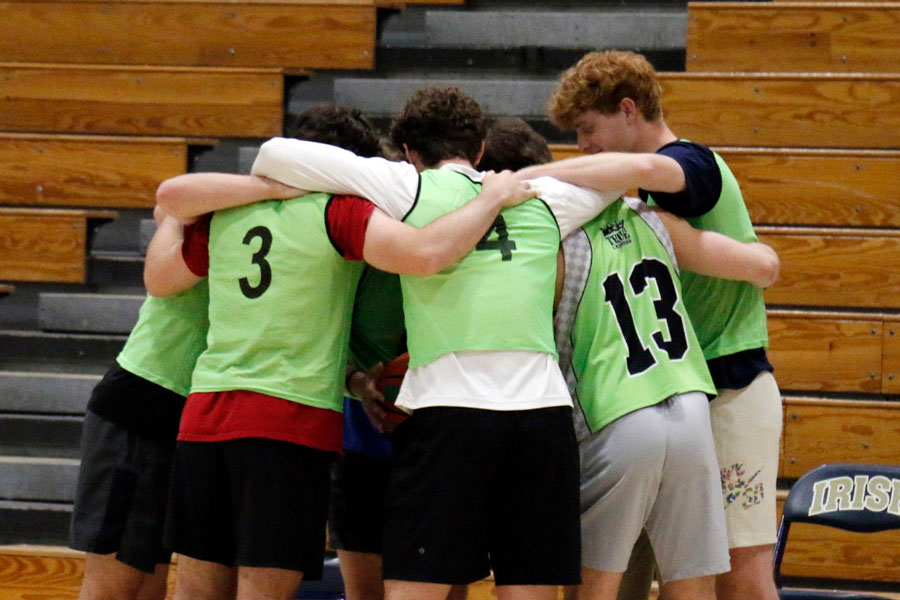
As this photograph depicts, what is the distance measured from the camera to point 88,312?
193 inches

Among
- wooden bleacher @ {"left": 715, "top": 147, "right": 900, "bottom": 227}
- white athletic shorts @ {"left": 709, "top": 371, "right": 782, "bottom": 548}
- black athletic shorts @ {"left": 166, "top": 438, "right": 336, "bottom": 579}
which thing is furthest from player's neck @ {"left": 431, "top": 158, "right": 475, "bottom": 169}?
wooden bleacher @ {"left": 715, "top": 147, "right": 900, "bottom": 227}

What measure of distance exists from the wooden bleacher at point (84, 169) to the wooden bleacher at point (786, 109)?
2.20 metres

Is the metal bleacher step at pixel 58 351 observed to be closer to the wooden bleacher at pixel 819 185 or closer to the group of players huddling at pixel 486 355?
the group of players huddling at pixel 486 355

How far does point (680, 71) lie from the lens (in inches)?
204

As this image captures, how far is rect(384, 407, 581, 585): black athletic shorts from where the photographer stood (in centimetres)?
224

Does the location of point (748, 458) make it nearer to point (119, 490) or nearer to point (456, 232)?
point (456, 232)

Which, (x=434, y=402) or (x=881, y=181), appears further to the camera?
(x=881, y=181)

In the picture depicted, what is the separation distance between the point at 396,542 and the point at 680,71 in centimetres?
350

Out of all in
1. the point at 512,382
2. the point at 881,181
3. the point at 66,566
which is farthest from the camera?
the point at 881,181

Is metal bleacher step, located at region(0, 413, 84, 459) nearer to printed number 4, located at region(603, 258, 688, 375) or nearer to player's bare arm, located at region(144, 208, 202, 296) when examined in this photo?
player's bare arm, located at region(144, 208, 202, 296)

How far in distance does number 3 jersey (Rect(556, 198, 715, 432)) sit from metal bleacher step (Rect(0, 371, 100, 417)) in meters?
2.81

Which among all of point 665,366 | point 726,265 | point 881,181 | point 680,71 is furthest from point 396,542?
point 680,71

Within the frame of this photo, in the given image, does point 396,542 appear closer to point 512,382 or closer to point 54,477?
point 512,382

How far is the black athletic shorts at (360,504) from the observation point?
2.74 m
